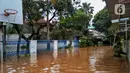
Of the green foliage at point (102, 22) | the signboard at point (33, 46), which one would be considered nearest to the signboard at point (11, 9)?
the signboard at point (33, 46)

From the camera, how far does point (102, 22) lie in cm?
4903

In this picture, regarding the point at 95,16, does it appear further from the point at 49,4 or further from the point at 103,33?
the point at 49,4

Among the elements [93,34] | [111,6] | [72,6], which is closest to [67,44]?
[72,6]

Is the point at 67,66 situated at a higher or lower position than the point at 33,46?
lower

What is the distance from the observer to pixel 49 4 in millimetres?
26609

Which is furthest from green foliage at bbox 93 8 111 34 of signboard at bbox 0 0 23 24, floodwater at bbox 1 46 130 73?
floodwater at bbox 1 46 130 73

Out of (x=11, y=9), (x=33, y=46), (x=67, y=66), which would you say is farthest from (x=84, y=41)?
(x=67, y=66)

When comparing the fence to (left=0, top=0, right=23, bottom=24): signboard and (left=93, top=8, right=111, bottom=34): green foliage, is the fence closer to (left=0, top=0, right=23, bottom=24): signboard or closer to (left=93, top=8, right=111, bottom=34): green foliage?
(left=0, top=0, right=23, bottom=24): signboard

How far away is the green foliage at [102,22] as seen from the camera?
48.5m

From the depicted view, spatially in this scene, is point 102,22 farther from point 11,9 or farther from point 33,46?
point 11,9

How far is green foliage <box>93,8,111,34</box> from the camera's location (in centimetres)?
4846

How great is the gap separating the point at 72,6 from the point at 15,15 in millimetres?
10566

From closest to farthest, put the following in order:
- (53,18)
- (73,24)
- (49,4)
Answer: (49,4) → (53,18) → (73,24)

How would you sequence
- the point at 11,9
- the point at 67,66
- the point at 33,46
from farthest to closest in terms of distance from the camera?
the point at 33,46 < the point at 11,9 < the point at 67,66
